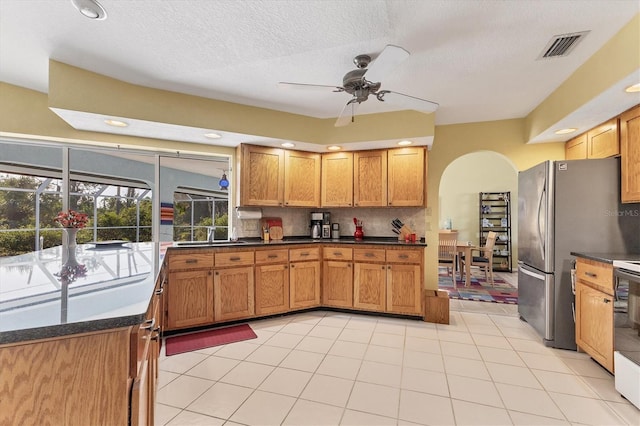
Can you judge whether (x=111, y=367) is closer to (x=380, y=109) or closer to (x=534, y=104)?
(x=380, y=109)

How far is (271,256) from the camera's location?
3.45 m

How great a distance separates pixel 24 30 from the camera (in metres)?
1.98

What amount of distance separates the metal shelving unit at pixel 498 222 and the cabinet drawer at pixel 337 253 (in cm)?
471

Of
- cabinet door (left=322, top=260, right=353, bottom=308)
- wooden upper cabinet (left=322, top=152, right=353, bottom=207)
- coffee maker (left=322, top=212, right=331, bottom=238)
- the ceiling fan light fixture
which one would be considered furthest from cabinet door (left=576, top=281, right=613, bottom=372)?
the ceiling fan light fixture

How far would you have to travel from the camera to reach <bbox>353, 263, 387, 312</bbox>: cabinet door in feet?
11.4

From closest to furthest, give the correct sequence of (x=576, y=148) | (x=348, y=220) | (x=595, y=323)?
(x=595, y=323), (x=576, y=148), (x=348, y=220)

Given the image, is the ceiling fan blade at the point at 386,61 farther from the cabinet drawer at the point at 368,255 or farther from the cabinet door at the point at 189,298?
the cabinet door at the point at 189,298

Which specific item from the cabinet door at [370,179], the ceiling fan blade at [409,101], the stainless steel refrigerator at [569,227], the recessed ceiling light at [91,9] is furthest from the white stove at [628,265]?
the recessed ceiling light at [91,9]

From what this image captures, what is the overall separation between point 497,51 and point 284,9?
168 centimetres

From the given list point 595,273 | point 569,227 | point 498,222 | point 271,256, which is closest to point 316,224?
point 271,256

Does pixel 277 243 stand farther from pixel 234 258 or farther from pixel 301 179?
pixel 301 179

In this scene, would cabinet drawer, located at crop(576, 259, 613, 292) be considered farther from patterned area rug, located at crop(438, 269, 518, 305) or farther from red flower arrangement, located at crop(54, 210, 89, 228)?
red flower arrangement, located at crop(54, 210, 89, 228)

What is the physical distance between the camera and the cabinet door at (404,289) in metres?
3.38

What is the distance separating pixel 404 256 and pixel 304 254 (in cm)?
125
